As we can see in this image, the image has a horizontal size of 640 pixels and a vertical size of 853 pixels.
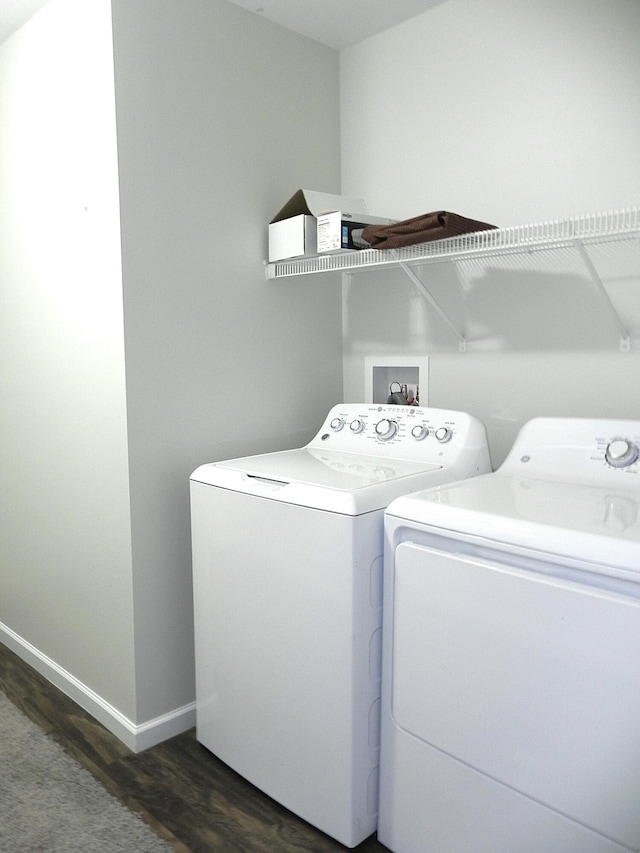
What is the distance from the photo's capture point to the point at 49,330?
Answer: 232 cm

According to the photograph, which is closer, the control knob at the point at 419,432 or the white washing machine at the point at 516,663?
the white washing machine at the point at 516,663

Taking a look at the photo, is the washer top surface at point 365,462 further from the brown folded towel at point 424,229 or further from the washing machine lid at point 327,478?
the brown folded towel at point 424,229

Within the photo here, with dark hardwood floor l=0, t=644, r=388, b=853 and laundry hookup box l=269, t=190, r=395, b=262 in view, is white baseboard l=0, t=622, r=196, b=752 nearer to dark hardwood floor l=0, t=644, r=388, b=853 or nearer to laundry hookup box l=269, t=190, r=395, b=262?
dark hardwood floor l=0, t=644, r=388, b=853

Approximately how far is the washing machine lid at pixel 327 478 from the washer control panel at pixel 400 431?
0.04 metres

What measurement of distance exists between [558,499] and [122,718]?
4.77ft

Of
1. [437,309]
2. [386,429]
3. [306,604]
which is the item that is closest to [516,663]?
[306,604]

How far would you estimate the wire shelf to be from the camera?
159cm

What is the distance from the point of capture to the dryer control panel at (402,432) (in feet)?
6.26

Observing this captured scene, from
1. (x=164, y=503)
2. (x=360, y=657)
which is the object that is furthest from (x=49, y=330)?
(x=360, y=657)

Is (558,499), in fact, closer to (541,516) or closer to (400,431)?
(541,516)

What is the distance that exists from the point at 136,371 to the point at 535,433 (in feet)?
3.66

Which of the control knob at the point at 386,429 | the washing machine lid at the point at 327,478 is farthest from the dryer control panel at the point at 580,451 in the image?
the control knob at the point at 386,429

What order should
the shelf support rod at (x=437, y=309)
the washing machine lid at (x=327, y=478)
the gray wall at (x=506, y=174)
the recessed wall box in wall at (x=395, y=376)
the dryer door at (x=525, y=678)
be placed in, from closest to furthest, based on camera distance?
the dryer door at (x=525, y=678)
the washing machine lid at (x=327, y=478)
the gray wall at (x=506, y=174)
the shelf support rod at (x=437, y=309)
the recessed wall box in wall at (x=395, y=376)

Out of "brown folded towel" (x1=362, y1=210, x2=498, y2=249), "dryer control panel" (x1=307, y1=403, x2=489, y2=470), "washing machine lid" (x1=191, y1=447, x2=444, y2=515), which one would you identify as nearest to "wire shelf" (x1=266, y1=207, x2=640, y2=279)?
"brown folded towel" (x1=362, y1=210, x2=498, y2=249)
